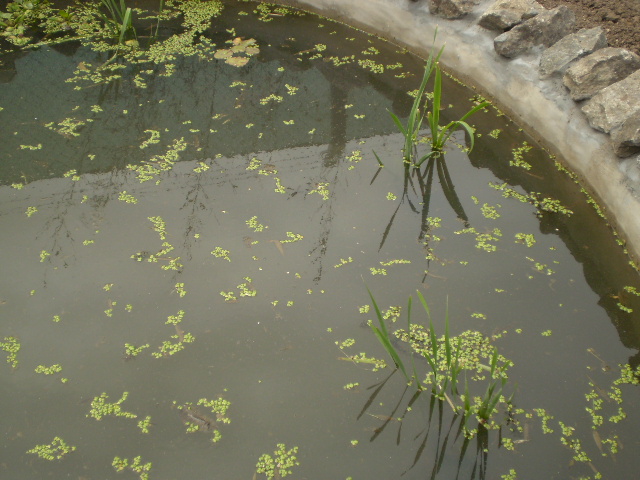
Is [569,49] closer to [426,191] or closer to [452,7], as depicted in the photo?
[452,7]

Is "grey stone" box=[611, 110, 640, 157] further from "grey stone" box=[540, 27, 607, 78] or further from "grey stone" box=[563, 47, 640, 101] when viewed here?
"grey stone" box=[540, 27, 607, 78]

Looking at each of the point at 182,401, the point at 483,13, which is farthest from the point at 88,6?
the point at 182,401

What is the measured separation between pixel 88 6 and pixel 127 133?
149 cm

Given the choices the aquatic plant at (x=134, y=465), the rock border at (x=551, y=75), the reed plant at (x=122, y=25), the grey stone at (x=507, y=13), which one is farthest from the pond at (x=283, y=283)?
the grey stone at (x=507, y=13)

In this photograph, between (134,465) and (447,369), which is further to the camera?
(447,369)

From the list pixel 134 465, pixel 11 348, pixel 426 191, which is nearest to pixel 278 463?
pixel 134 465

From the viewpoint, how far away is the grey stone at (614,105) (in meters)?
2.52

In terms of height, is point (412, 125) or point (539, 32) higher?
point (539, 32)

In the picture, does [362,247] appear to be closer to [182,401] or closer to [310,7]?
[182,401]

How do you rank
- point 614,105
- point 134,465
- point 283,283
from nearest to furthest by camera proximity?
point 134,465, point 283,283, point 614,105

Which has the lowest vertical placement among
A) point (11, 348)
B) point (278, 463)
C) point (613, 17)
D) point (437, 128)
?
point (11, 348)

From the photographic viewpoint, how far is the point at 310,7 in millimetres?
4027

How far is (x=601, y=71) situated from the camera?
2.69m

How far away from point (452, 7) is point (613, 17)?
797 mm
